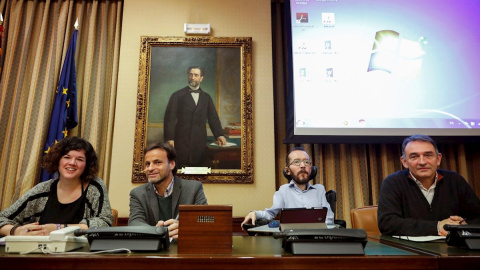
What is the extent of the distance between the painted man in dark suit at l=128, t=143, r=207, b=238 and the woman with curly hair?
20 centimetres

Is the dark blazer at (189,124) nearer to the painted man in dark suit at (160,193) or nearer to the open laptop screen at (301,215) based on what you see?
the painted man in dark suit at (160,193)

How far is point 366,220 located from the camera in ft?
7.40

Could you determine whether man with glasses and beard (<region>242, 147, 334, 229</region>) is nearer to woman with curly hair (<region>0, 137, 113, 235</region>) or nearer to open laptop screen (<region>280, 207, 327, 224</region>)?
open laptop screen (<region>280, 207, 327, 224</region>)

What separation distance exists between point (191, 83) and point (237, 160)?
87cm

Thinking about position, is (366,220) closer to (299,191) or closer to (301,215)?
(299,191)

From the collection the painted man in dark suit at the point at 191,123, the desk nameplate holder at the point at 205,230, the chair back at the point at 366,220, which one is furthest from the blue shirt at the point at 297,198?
the desk nameplate holder at the point at 205,230

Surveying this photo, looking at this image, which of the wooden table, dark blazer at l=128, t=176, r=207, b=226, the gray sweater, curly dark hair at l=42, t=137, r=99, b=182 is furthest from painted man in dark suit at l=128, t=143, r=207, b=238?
the wooden table

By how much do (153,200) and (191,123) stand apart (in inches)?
45.8

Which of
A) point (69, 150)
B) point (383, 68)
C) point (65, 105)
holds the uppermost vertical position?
point (383, 68)

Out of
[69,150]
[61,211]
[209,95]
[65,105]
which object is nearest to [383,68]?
[209,95]

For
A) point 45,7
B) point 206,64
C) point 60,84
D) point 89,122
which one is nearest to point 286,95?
point 206,64

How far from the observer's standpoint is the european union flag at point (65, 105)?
128 inches

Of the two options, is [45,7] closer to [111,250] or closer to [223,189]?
[223,189]

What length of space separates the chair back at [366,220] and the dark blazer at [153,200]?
1.00m
